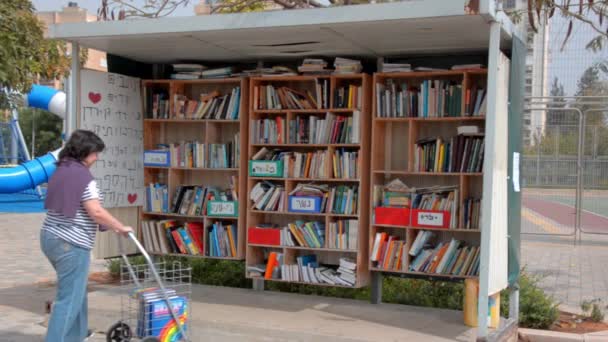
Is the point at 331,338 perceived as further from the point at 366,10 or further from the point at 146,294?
the point at 366,10

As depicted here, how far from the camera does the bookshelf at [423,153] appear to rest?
7.70 metres

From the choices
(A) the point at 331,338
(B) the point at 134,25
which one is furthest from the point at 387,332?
(B) the point at 134,25

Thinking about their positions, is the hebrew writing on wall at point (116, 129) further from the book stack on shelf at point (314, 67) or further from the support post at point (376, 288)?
the support post at point (376, 288)

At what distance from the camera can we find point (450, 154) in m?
7.83

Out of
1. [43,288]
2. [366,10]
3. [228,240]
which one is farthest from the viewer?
[43,288]

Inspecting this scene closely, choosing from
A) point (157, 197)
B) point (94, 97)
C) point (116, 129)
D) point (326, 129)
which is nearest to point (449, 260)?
point (326, 129)

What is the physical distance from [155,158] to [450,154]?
353 centimetres

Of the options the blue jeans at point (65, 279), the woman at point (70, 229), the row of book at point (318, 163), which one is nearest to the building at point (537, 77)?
the row of book at point (318, 163)

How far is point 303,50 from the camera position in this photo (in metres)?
8.05

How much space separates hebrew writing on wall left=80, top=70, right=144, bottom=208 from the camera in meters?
8.41

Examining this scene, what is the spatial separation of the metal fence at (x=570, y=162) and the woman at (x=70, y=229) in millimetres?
11899

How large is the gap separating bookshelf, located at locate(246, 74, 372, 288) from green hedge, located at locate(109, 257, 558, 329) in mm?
592

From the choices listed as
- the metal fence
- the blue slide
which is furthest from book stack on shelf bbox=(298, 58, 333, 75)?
the blue slide

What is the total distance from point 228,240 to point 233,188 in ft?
1.97
